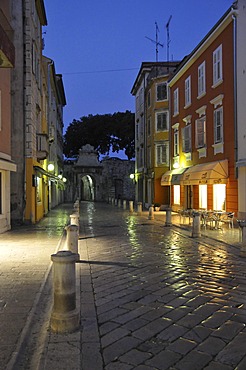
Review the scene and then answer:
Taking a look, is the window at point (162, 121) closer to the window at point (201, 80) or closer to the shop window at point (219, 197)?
the window at point (201, 80)

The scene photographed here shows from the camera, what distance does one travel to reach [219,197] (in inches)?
749

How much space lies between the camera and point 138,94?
42281 mm

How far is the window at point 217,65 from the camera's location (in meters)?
18.6

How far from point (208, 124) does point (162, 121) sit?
41.0 feet

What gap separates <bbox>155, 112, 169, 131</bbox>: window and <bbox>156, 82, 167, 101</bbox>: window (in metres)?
1.39

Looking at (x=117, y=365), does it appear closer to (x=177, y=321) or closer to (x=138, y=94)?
(x=177, y=321)

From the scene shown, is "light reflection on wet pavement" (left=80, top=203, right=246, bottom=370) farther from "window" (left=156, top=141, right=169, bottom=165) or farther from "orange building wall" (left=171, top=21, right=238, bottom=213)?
"window" (left=156, top=141, right=169, bottom=165)

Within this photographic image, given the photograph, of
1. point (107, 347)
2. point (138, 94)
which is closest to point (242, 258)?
point (107, 347)

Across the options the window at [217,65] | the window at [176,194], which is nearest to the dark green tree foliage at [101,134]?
the window at [176,194]

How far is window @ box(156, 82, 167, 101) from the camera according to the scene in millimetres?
32219

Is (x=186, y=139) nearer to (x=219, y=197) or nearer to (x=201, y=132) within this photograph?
(x=201, y=132)

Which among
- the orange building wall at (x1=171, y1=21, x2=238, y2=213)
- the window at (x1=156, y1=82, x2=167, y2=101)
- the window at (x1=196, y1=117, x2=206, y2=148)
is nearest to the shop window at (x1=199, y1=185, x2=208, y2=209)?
the orange building wall at (x1=171, y1=21, x2=238, y2=213)

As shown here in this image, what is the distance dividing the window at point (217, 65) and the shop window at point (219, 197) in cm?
547

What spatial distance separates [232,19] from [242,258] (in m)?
12.5
